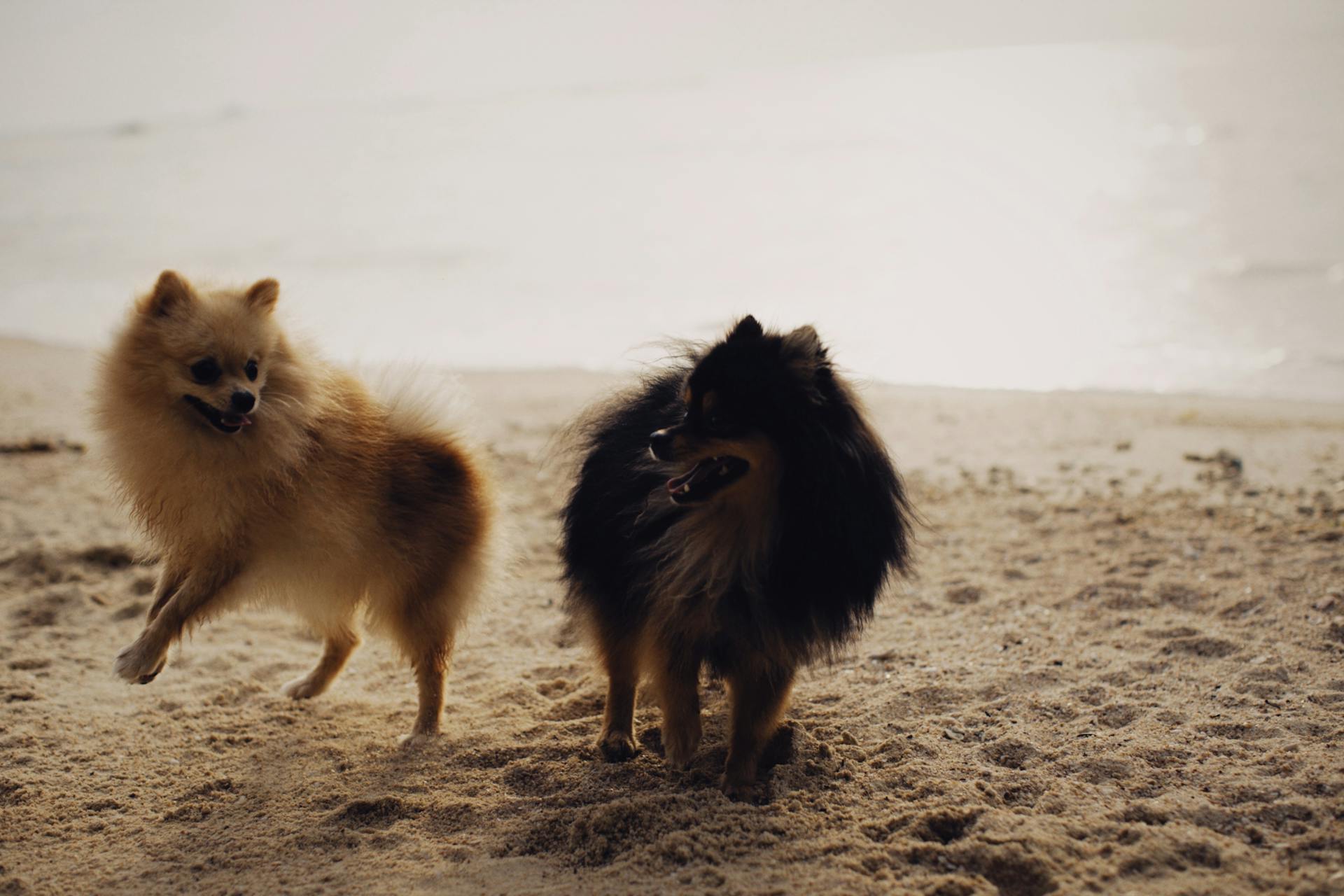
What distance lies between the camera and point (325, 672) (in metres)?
3.99

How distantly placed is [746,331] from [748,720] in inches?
44.0

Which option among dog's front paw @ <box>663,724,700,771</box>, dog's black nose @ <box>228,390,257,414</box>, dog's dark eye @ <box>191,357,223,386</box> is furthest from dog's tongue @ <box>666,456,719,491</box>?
dog's dark eye @ <box>191,357,223,386</box>

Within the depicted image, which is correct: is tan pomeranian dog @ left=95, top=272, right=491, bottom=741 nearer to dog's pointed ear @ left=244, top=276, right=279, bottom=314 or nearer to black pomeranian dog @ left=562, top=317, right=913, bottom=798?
dog's pointed ear @ left=244, top=276, right=279, bottom=314

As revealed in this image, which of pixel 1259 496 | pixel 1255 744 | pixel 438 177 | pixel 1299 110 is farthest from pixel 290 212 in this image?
pixel 1299 110

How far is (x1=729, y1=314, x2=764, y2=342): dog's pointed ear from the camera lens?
292 centimetres

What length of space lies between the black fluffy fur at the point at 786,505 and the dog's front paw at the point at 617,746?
0.35 m

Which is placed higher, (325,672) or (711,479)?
(711,479)

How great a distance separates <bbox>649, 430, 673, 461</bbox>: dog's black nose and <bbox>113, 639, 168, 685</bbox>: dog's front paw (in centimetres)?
165

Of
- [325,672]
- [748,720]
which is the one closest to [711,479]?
[748,720]

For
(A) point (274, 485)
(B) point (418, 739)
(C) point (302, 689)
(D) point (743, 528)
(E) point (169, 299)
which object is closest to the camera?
(D) point (743, 528)

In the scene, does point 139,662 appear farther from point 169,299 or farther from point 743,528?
point 743,528

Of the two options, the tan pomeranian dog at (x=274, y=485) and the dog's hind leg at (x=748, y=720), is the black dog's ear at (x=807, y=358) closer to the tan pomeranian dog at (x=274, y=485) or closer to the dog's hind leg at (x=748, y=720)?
the dog's hind leg at (x=748, y=720)

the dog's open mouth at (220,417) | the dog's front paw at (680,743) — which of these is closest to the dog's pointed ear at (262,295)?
the dog's open mouth at (220,417)

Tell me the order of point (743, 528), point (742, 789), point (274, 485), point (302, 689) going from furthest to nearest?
point (302, 689)
point (274, 485)
point (742, 789)
point (743, 528)
